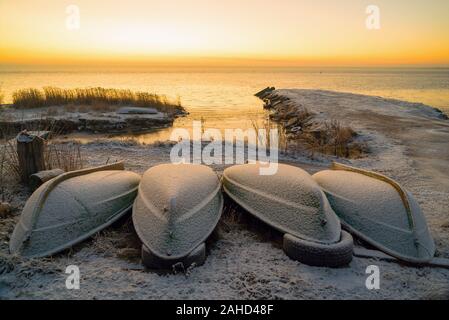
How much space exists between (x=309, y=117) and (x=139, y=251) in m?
14.2

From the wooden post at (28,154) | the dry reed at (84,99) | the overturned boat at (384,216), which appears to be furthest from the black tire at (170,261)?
the dry reed at (84,99)

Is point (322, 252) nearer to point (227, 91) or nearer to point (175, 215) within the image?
point (175, 215)

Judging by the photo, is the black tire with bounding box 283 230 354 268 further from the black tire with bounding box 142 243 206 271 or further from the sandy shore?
the black tire with bounding box 142 243 206 271

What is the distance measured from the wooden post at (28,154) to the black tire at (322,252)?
3955 mm

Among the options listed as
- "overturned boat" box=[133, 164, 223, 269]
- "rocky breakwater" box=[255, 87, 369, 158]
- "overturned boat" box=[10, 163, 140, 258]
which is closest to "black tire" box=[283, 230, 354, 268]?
"overturned boat" box=[133, 164, 223, 269]

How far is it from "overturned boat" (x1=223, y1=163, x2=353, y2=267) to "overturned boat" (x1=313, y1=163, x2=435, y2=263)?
0.39 metres

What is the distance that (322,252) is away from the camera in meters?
3.31

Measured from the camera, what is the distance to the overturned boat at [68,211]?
11.3ft

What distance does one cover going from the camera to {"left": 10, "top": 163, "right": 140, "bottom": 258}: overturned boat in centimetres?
345

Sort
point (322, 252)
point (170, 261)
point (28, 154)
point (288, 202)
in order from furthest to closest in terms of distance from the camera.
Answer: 1. point (28, 154)
2. point (288, 202)
3. point (322, 252)
4. point (170, 261)

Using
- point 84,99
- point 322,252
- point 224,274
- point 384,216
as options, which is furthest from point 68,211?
point 84,99

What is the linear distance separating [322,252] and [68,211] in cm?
272
